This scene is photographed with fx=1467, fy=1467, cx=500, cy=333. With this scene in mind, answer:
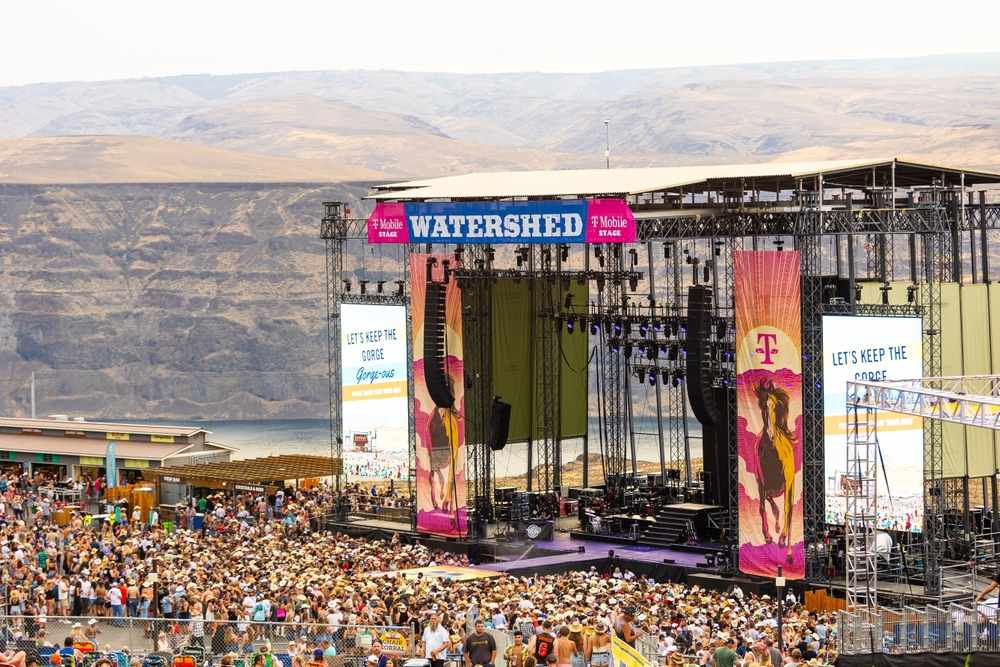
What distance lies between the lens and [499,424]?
40312 millimetres

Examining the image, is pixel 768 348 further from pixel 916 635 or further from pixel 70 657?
pixel 70 657

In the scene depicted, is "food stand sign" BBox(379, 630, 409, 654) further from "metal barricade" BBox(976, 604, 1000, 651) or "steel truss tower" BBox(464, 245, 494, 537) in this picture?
"steel truss tower" BBox(464, 245, 494, 537)

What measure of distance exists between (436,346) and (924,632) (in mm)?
18694

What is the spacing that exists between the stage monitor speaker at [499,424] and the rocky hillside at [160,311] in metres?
88.3

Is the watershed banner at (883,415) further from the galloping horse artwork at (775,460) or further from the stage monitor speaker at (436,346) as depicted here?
the stage monitor speaker at (436,346)

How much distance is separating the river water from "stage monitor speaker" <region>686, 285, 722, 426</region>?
131 feet

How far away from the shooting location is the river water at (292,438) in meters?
93.1

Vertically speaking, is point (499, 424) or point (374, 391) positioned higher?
point (374, 391)

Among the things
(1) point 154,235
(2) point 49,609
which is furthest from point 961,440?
(1) point 154,235

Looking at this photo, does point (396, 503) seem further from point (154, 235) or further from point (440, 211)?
point (154, 235)

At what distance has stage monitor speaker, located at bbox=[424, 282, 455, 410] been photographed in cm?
3712

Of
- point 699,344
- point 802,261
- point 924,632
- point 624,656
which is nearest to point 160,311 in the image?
point 699,344

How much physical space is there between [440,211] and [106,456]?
15.6 m

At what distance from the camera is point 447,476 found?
3772 centimetres
